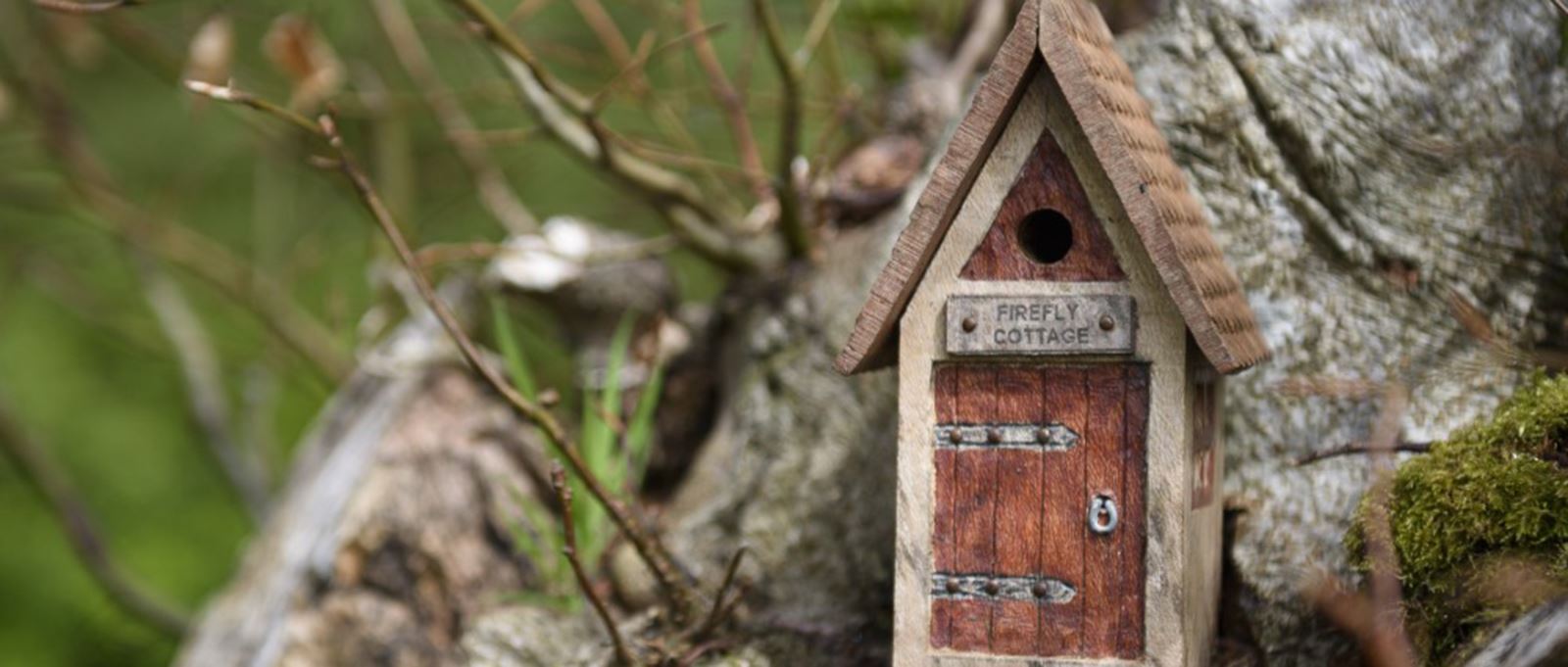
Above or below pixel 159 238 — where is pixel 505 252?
below

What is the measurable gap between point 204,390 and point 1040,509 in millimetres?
4744

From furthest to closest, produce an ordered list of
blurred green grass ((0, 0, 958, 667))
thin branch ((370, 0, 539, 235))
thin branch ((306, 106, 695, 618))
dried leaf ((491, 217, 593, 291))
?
blurred green grass ((0, 0, 958, 667)), thin branch ((370, 0, 539, 235)), dried leaf ((491, 217, 593, 291)), thin branch ((306, 106, 695, 618))

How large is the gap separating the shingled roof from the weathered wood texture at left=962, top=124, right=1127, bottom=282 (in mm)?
73

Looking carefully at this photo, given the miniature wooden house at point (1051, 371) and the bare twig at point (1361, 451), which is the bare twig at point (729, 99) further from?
the bare twig at point (1361, 451)

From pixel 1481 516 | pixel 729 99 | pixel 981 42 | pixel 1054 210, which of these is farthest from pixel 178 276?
pixel 1481 516

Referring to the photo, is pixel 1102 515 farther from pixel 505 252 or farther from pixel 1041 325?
pixel 505 252

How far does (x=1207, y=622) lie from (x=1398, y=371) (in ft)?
2.15

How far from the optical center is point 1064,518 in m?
2.34

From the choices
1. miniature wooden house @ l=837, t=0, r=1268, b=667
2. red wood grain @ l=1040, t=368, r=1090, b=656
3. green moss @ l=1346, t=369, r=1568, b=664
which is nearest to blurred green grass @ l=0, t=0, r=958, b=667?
miniature wooden house @ l=837, t=0, r=1268, b=667

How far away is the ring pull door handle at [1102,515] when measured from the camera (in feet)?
7.60

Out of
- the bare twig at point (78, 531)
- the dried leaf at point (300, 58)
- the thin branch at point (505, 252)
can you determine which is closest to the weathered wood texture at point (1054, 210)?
the thin branch at point (505, 252)

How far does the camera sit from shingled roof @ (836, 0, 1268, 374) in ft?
7.35

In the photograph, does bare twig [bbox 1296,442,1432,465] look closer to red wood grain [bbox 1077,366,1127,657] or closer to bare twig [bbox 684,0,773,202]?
red wood grain [bbox 1077,366,1127,657]

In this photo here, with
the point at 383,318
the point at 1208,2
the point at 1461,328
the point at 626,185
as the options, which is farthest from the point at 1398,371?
the point at 383,318
